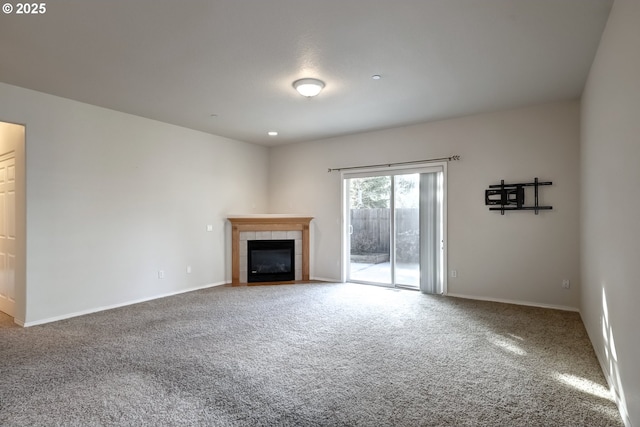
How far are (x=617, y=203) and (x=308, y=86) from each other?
9.62 feet

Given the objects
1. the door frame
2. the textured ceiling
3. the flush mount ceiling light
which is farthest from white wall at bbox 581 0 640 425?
the flush mount ceiling light

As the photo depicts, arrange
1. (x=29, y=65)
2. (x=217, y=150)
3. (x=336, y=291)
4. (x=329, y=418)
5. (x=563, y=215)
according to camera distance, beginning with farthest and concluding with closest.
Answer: (x=217, y=150)
(x=336, y=291)
(x=563, y=215)
(x=29, y=65)
(x=329, y=418)

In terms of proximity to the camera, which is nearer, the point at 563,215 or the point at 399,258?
the point at 563,215

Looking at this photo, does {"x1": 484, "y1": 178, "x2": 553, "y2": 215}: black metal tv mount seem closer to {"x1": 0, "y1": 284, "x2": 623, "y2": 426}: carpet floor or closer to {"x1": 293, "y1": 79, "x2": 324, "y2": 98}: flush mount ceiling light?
{"x1": 0, "y1": 284, "x2": 623, "y2": 426}: carpet floor

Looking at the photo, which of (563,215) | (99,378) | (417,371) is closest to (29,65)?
(99,378)

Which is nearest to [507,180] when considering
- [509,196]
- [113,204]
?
[509,196]

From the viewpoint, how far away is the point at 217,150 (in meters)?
6.58

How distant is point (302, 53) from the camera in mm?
3248

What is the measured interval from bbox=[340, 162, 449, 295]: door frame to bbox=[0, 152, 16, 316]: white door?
4.83m

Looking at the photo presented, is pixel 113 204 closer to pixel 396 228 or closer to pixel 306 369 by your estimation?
pixel 306 369

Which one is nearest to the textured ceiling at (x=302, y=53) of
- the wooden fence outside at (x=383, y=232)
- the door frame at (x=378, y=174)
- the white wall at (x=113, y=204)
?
the white wall at (x=113, y=204)

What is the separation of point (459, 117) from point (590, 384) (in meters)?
3.92

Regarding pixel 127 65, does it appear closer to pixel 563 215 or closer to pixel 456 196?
pixel 456 196

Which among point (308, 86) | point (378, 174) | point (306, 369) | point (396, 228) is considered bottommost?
point (306, 369)
